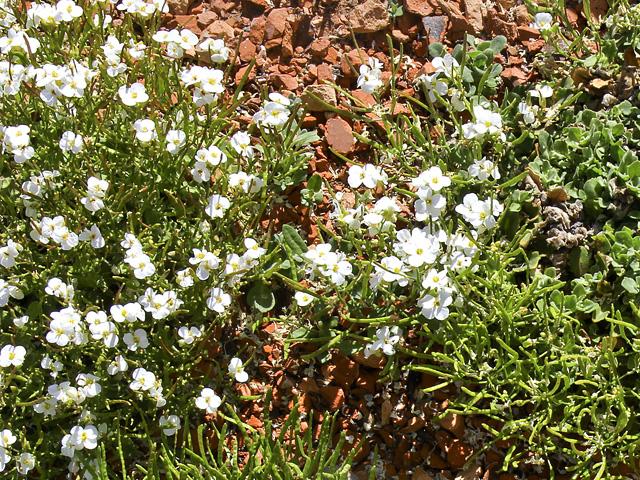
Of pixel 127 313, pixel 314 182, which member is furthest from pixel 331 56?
pixel 127 313

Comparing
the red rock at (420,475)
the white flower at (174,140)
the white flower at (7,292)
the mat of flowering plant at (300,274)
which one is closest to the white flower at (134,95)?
the mat of flowering plant at (300,274)

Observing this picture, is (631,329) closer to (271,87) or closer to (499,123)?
(499,123)

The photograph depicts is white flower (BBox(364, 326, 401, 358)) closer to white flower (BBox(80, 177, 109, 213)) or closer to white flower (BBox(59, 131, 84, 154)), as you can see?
white flower (BBox(80, 177, 109, 213))

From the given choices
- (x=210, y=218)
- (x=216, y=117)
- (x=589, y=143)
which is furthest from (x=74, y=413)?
(x=589, y=143)

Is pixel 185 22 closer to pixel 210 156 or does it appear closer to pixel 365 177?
pixel 210 156

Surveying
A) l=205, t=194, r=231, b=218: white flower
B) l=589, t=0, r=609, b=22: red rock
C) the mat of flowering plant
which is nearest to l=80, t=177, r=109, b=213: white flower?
the mat of flowering plant

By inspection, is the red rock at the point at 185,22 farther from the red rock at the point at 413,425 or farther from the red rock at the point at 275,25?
the red rock at the point at 413,425
